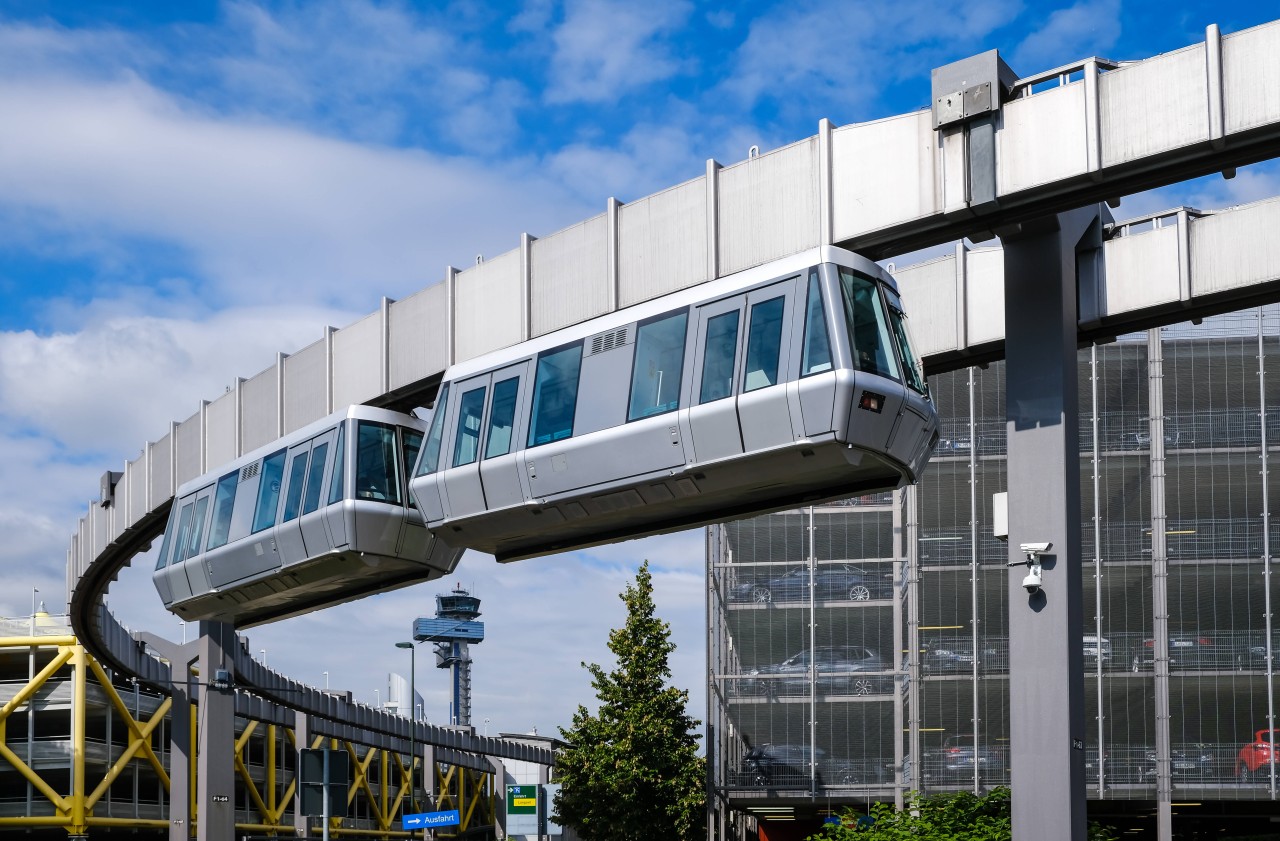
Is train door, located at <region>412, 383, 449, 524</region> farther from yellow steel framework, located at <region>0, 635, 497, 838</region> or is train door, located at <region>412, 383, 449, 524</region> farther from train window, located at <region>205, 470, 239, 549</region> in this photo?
yellow steel framework, located at <region>0, 635, 497, 838</region>

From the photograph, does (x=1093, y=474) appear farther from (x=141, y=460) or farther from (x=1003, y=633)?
(x=141, y=460)

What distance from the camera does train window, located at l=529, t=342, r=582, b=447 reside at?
16.0 metres

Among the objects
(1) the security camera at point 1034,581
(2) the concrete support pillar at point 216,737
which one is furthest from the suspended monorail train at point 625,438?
(2) the concrete support pillar at point 216,737

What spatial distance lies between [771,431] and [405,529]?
21.7 feet

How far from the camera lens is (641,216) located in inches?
671

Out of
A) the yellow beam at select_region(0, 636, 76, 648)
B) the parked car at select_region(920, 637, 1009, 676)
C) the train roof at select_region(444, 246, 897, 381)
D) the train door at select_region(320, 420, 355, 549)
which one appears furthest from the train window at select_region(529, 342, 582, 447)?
the yellow beam at select_region(0, 636, 76, 648)

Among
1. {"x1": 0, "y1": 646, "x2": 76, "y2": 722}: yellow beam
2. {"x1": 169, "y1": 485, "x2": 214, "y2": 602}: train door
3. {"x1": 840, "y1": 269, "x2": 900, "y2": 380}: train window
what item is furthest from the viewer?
{"x1": 0, "y1": 646, "x2": 76, "y2": 722}: yellow beam

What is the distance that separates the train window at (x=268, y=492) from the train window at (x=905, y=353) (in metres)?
9.38

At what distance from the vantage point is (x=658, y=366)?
15.2 metres

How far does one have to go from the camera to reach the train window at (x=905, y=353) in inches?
560

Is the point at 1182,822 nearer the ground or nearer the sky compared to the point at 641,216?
nearer the ground

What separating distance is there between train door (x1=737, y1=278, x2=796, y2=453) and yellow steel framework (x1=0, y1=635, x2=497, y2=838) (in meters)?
30.6

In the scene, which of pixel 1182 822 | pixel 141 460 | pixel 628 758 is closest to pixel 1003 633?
pixel 1182 822

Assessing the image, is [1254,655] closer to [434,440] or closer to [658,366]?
[434,440]
